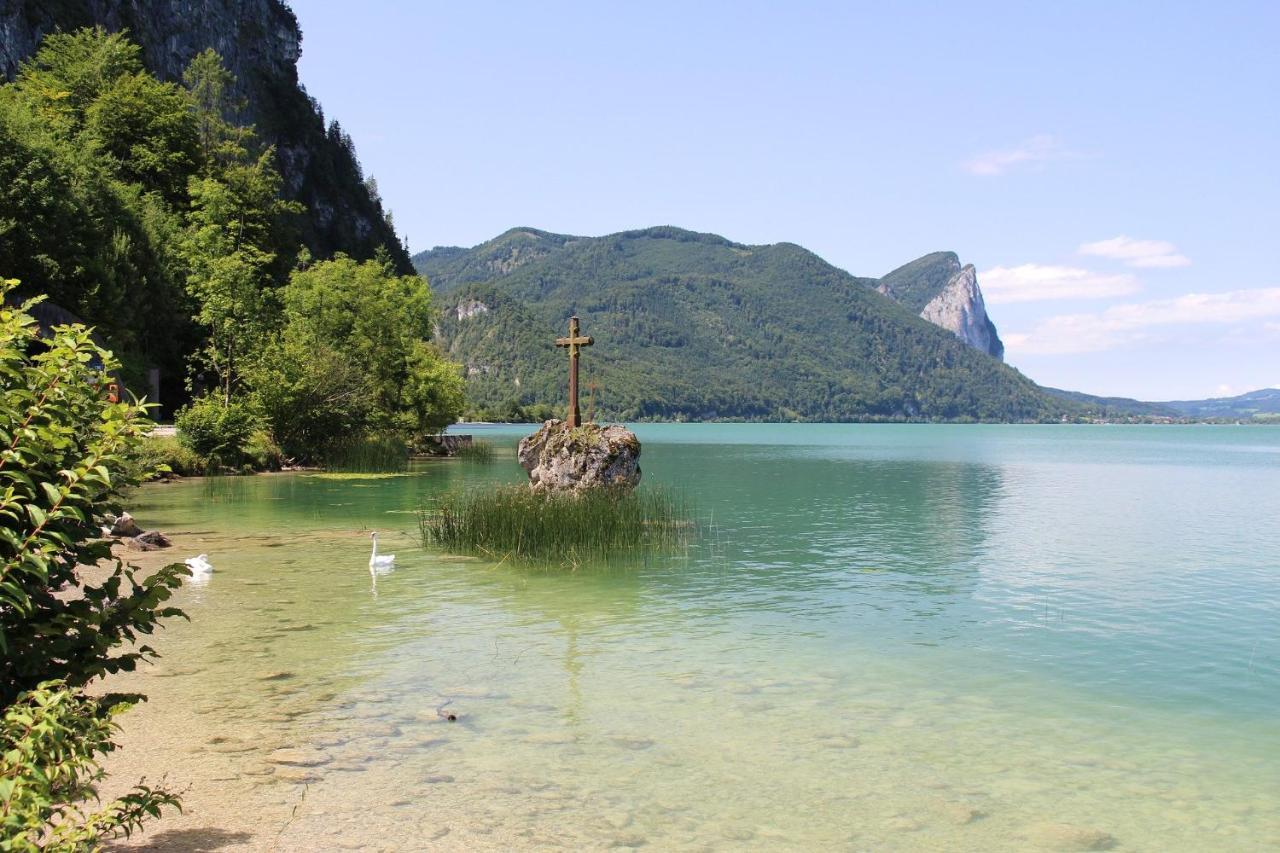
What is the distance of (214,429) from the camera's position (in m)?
38.9

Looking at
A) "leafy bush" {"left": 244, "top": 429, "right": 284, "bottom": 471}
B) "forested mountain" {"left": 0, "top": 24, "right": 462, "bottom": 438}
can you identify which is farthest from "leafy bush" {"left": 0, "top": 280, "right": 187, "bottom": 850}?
"leafy bush" {"left": 244, "top": 429, "right": 284, "bottom": 471}

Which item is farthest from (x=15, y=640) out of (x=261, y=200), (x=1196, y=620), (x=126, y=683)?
(x=261, y=200)

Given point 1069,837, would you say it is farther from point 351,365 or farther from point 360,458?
point 351,365

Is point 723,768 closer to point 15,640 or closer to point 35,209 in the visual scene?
point 15,640

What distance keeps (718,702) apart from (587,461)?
13389 mm

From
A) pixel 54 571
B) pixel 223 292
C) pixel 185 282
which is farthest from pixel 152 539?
pixel 185 282

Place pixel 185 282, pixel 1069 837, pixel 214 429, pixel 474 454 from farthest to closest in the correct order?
pixel 474 454
pixel 185 282
pixel 214 429
pixel 1069 837

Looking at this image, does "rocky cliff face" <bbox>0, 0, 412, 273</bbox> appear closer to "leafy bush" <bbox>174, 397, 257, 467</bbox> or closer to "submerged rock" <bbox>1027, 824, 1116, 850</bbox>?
"leafy bush" <bbox>174, 397, 257, 467</bbox>

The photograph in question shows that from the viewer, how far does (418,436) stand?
6022 cm

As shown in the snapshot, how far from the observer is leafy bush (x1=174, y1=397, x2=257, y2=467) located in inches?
1524

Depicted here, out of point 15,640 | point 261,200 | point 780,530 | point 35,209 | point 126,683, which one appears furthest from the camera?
point 261,200

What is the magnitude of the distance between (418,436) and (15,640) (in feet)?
188

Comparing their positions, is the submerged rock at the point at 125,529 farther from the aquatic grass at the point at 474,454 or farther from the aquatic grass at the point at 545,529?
the aquatic grass at the point at 474,454

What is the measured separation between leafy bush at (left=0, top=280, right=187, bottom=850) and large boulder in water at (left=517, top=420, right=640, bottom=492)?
679 inches
